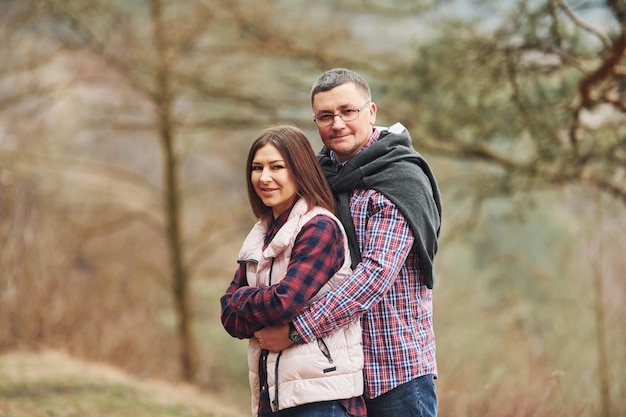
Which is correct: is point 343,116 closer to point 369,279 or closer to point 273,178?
point 273,178

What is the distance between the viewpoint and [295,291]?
7.40ft

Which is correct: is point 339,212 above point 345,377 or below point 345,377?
above

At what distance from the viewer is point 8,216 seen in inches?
347

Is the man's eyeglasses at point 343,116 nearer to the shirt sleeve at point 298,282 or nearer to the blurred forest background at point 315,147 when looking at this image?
the shirt sleeve at point 298,282

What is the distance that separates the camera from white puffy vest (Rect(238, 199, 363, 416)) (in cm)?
228

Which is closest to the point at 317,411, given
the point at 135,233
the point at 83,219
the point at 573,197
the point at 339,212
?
the point at 339,212

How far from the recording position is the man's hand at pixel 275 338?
2289 mm

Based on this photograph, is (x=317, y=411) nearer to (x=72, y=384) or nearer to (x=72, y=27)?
(x=72, y=384)

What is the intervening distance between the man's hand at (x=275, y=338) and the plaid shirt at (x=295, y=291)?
24mm

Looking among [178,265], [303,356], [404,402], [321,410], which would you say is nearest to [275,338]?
[303,356]

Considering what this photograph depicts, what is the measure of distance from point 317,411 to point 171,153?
814cm

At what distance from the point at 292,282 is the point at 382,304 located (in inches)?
14.0

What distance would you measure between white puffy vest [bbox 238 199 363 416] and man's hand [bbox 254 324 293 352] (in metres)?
0.03

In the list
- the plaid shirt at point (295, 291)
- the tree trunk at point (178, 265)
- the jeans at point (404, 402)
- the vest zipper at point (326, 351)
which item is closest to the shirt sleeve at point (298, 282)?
the plaid shirt at point (295, 291)
